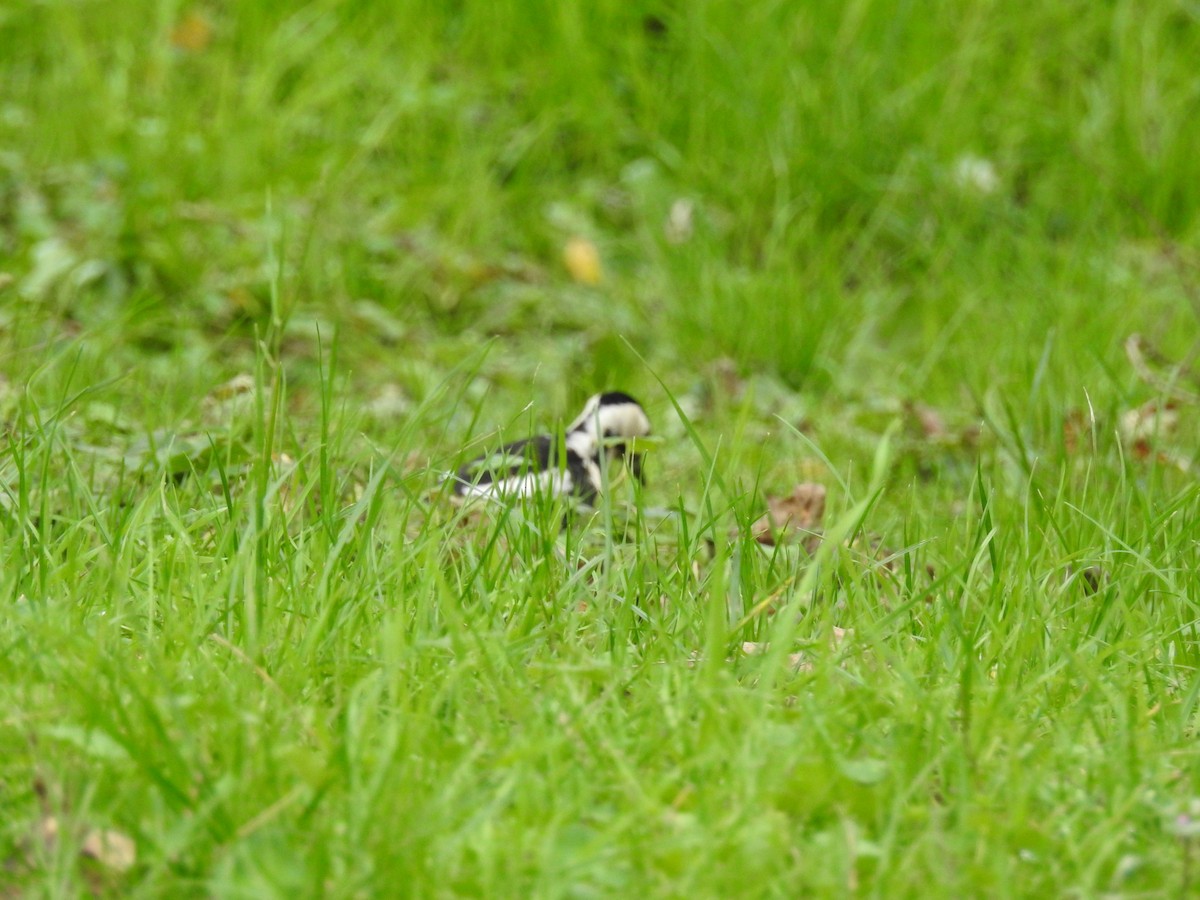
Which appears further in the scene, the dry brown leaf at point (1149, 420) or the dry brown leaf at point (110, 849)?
the dry brown leaf at point (1149, 420)

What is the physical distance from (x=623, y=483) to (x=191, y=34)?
13.5 feet

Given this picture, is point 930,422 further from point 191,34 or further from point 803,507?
point 191,34

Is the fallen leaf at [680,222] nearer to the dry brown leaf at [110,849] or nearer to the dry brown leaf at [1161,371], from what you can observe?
the dry brown leaf at [1161,371]

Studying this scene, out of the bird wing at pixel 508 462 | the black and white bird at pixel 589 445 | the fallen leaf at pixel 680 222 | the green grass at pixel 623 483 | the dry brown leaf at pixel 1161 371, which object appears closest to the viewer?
the green grass at pixel 623 483

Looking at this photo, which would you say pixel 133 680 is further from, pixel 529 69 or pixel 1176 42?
pixel 1176 42

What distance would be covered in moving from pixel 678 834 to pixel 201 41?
5.70 meters

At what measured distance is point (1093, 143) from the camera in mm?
6488

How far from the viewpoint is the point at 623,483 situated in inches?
134

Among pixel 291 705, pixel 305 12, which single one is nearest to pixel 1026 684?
pixel 291 705

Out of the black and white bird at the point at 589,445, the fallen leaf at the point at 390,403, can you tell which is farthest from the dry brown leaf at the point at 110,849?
the fallen leaf at the point at 390,403

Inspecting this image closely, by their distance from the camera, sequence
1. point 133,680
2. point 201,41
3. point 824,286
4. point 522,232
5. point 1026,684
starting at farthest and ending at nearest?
point 201,41 < point 522,232 < point 824,286 < point 1026,684 < point 133,680

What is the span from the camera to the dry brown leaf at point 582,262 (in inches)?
233

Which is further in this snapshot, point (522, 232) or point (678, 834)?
point (522, 232)

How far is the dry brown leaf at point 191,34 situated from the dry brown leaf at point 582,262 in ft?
6.51
